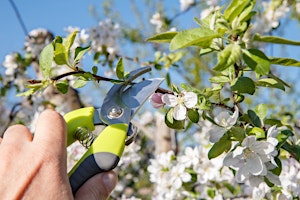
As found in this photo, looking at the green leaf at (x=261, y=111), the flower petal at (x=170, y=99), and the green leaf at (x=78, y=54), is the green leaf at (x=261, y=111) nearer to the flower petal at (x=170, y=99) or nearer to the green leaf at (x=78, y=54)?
the flower petal at (x=170, y=99)

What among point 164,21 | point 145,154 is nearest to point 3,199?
point 164,21

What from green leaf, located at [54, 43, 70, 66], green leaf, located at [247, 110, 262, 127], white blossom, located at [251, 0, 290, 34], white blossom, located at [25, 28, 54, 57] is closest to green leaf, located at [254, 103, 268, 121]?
green leaf, located at [247, 110, 262, 127]

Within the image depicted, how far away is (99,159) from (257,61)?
13.2 inches

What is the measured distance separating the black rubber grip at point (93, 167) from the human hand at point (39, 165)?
0.04m

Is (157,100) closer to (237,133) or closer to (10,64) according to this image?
(237,133)

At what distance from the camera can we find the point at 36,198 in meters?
0.68

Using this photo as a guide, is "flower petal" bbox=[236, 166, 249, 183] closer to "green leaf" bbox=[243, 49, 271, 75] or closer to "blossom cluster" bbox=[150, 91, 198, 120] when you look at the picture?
"blossom cluster" bbox=[150, 91, 198, 120]

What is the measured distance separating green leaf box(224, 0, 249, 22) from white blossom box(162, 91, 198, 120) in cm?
18

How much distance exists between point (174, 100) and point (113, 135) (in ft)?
0.49

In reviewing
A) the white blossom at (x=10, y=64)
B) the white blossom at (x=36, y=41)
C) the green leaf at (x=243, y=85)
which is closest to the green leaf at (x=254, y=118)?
the green leaf at (x=243, y=85)

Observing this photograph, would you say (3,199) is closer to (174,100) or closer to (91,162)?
(91,162)

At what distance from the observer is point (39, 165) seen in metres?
0.70

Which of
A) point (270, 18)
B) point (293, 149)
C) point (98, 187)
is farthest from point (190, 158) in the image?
point (270, 18)

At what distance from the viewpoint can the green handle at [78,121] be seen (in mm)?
929
